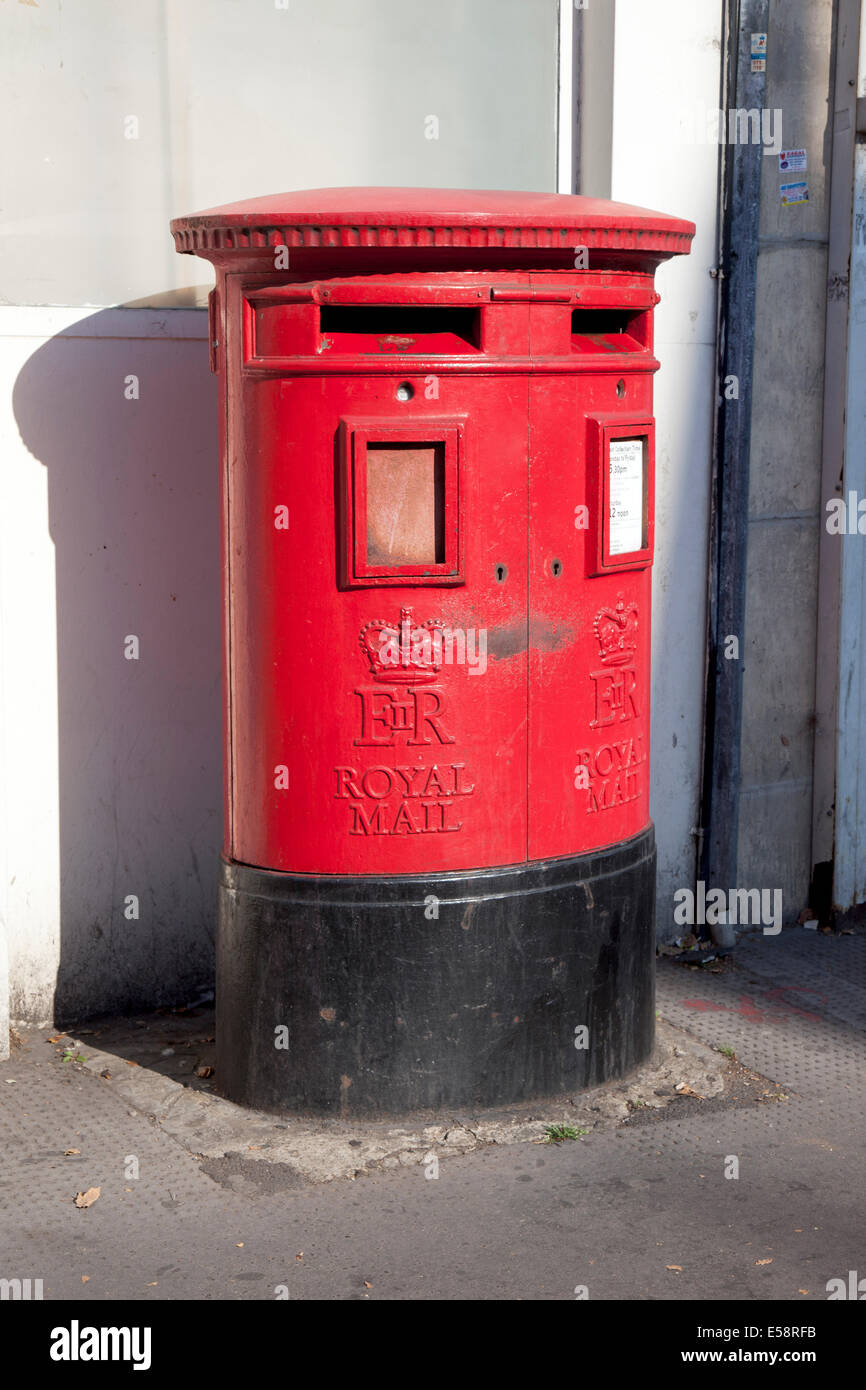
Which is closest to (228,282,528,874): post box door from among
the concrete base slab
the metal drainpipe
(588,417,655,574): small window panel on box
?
(588,417,655,574): small window panel on box

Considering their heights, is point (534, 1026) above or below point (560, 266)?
below

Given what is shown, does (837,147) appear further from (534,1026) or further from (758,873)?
(534,1026)

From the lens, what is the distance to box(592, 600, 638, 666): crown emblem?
12.2ft

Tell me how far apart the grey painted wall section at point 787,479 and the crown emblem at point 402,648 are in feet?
5.90

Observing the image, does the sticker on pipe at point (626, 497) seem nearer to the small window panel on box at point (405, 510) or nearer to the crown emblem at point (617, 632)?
the crown emblem at point (617, 632)

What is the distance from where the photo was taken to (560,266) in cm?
347

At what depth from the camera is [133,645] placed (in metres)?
4.32

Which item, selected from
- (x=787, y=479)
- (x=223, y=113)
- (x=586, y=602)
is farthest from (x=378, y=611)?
(x=787, y=479)

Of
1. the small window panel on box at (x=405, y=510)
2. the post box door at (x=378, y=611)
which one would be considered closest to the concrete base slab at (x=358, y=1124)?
the post box door at (x=378, y=611)

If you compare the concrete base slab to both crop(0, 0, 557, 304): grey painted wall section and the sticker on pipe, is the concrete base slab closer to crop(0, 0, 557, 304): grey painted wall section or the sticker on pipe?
the sticker on pipe

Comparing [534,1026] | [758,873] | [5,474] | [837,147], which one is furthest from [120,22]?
[758,873]

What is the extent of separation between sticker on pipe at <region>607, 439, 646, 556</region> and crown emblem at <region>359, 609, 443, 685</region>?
526 millimetres
